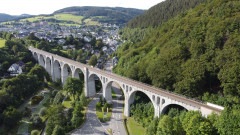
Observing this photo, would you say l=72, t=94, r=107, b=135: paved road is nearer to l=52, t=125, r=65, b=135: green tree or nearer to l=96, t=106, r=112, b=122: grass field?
l=96, t=106, r=112, b=122: grass field

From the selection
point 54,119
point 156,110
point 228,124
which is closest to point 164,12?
point 156,110

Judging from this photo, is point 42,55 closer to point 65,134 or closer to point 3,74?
point 3,74

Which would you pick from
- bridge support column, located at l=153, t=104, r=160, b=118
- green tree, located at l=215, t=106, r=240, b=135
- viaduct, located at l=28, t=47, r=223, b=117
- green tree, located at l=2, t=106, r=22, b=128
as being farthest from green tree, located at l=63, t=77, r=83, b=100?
green tree, located at l=215, t=106, r=240, b=135

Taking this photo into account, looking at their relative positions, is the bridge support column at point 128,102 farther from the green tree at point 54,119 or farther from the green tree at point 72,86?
the green tree at point 72,86

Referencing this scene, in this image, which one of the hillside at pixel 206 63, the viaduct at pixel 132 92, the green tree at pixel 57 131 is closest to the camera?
the viaduct at pixel 132 92

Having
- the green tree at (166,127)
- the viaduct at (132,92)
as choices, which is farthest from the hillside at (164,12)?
the green tree at (166,127)

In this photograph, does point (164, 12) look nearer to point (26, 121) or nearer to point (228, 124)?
point (26, 121)
